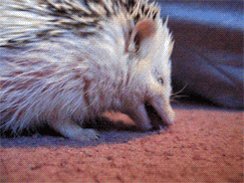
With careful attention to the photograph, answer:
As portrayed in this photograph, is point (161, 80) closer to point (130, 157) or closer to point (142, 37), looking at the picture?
point (142, 37)

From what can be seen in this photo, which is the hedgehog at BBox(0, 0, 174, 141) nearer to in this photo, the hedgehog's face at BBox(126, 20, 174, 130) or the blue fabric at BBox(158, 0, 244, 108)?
the hedgehog's face at BBox(126, 20, 174, 130)

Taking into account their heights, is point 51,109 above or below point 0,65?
below

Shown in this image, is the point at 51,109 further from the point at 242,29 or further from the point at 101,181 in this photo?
the point at 242,29

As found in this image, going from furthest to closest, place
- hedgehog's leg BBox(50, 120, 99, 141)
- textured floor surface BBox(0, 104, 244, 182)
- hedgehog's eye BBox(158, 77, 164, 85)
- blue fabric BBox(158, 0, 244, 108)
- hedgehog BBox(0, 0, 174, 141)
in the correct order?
blue fabric BBox(158, 0, 244, 108) < hedgehog's eye BBox(158, 77, 164, 85) < hedgehog's leg BBox(50, 120, 99, 141) < hedgehog BBox(0, 0, 174, 141) < textured floor surface BBox(0, 104, 244, 182)


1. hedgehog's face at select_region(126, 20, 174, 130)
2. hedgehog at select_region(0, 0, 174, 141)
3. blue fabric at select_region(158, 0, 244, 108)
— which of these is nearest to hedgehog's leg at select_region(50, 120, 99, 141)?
hedgehog at select_region(0, 0, 174, 141)

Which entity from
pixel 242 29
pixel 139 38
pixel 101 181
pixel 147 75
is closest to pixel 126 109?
pixel 147 75

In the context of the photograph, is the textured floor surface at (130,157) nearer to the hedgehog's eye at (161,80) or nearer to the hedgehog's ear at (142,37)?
the hedgehog's eye at (161,80)
